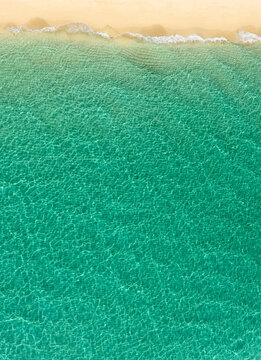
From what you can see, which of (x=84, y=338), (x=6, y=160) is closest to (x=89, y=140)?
(x=6, y=160)

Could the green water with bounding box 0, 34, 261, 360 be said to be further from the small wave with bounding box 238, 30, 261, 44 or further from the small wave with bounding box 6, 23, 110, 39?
the small wave with bounding box 238, 30, 261, 44

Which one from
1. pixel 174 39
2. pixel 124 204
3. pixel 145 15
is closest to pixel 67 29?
pixel 145 15

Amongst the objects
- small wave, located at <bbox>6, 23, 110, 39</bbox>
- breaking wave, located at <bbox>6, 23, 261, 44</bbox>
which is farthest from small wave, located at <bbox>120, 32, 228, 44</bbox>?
small wave, located at <bbox>6, 23, 110, 39</bbox>

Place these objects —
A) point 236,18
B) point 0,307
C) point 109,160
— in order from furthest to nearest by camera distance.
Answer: point 236,18
point 109,160
point 0,307

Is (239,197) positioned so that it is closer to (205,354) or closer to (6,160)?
(205,354)

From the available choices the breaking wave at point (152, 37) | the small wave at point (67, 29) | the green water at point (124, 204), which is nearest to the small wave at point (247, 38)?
the breaking wave at point (152, 37)

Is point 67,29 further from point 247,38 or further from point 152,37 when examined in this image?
point 247,38

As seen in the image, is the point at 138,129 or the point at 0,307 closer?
the point at 0,307
